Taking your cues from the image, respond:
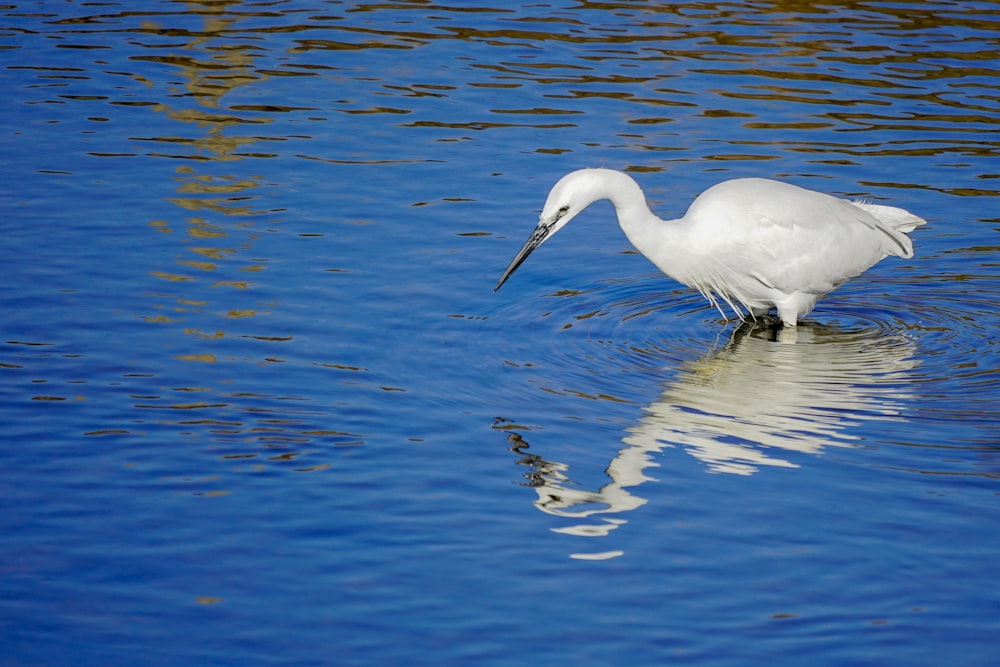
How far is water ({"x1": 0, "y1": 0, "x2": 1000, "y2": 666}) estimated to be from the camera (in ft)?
18.5

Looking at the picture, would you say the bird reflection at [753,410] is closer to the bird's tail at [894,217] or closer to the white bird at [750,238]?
the white bird at [750,238]

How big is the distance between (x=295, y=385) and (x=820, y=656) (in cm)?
359

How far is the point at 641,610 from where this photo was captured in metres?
5.63

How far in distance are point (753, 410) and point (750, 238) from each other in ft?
5.28

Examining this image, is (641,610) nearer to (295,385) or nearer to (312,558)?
(312,558)

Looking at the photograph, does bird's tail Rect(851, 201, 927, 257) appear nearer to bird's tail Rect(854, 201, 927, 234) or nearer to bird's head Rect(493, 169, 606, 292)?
bird's tail Rect(854, 201, 927, 234)

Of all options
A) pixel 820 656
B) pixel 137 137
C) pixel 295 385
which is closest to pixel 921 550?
pixel 820 656

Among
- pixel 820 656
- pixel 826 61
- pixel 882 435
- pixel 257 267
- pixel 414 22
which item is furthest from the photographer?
pixel 414 22

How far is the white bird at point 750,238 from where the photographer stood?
29.2 feet

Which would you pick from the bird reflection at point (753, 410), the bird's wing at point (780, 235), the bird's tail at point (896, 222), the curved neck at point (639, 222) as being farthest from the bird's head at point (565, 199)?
the bird's tail at point (896, 222)

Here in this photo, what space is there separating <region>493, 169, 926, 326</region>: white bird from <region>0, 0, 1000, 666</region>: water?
381mm

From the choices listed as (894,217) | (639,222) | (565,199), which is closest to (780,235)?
(639,222)

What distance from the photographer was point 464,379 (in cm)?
816

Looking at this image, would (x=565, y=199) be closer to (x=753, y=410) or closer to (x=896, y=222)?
(x=753, y=410)
